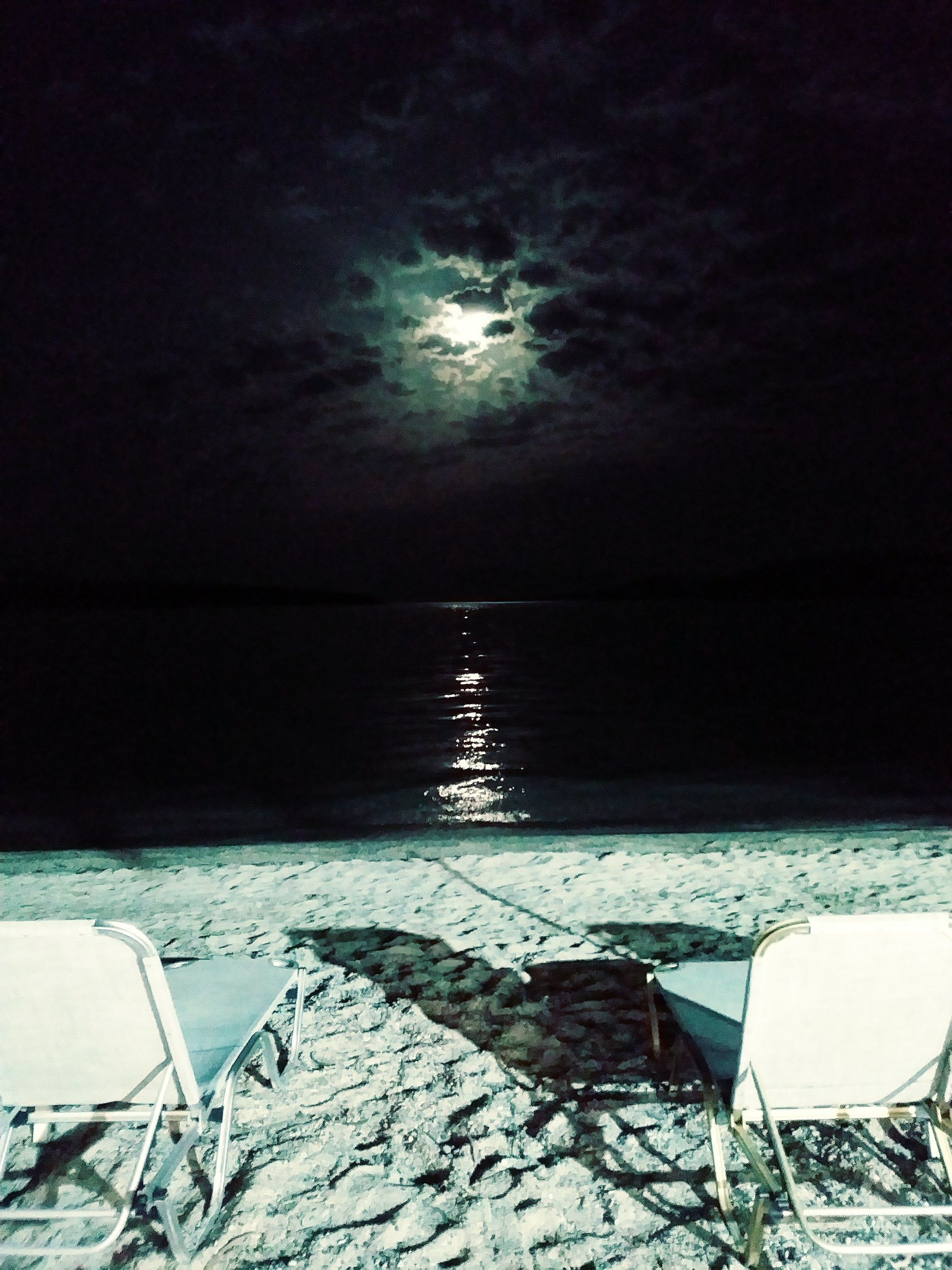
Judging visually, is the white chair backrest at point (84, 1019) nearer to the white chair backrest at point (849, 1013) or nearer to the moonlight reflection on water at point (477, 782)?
the white chair backrest at point (849, 1013)

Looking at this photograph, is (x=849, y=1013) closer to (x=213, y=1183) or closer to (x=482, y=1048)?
(x=482, y=1048)

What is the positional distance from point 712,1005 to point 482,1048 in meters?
1.30

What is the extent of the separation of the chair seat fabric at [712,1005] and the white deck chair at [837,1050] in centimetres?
1

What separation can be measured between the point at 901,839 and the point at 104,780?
16.8 m

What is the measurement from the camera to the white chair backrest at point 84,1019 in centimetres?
243

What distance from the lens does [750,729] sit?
81.1 feet

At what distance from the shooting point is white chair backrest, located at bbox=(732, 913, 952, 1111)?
7.66ft

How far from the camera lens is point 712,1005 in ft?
11.1

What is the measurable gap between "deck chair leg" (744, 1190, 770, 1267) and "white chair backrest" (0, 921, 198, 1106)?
1.94 m

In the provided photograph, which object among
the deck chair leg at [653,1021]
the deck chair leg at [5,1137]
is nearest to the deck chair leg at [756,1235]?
the deck chair leg at [653,1021]

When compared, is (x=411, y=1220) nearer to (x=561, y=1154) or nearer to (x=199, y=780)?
(x=561, y=1154)

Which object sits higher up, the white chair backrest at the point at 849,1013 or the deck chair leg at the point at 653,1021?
the white chair backrest at the point at 849,1013

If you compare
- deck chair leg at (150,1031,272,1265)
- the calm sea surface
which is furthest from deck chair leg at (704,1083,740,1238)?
the calm sea surface

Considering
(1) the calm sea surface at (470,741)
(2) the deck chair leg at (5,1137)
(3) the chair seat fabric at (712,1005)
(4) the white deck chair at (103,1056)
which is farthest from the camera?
(1) the calm sea surface at (470,741)
